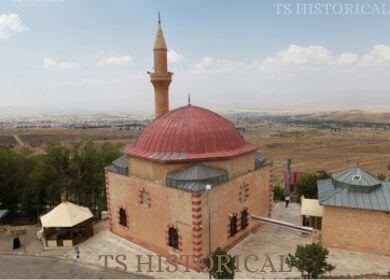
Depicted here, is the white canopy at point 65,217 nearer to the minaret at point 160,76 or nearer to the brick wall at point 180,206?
the brick wall at point 180,206

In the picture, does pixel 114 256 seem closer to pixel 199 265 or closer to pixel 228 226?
pixel 199 265

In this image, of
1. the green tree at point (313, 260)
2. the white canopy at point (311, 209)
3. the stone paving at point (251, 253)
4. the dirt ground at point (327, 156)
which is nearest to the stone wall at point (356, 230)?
the stone paving at point (251, 253)

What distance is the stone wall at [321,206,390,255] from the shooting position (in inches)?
776

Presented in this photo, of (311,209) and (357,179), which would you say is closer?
(357,179)

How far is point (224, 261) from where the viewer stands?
15844 millimetres

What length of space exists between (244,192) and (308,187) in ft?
40.5

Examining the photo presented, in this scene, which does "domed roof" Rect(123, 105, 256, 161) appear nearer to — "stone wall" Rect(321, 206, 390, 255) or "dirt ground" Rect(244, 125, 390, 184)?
"stone wall" Rect(321, 206, 390, 255)

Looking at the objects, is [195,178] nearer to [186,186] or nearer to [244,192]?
[186,186]

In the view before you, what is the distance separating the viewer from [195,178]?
18.8 m

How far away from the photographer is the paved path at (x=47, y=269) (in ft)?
61.8

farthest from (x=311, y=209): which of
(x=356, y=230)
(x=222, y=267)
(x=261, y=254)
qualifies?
(x=222, y=267)

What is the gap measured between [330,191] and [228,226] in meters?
7.01

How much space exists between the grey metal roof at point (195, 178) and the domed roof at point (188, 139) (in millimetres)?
788

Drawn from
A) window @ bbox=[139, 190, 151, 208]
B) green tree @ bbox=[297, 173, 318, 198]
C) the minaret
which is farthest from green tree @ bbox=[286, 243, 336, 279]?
green tree @ bbox=[297, 173, 318, 198]
